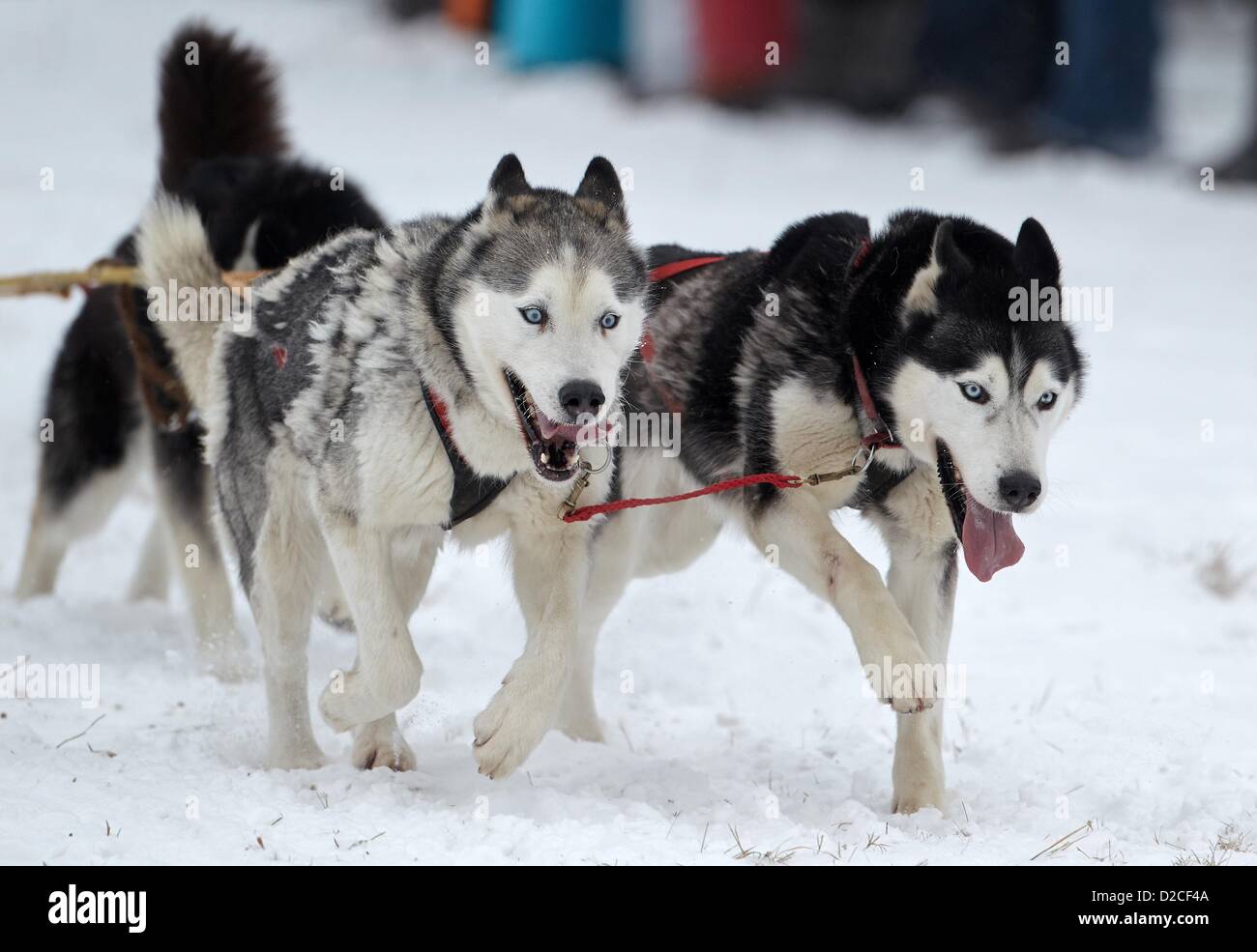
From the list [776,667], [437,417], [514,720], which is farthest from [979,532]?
[776,667]

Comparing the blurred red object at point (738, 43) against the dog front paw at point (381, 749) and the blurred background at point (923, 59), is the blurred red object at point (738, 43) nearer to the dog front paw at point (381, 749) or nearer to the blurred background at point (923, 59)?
the blurred background at point (923, 59)

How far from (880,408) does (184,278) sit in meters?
2.05

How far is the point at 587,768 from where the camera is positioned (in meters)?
3.98

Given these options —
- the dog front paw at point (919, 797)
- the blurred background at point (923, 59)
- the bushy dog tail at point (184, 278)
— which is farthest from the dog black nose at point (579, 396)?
the blurred background at point (923, 59)

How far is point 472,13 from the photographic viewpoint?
1600 cm

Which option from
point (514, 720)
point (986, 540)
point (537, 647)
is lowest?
point (514, 720)

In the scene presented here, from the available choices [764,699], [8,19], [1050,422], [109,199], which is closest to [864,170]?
[109,199]

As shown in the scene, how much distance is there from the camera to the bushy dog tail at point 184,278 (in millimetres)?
4348

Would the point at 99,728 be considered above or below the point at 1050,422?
below

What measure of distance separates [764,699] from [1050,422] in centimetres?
174

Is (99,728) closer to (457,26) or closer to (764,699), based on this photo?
(764,699)

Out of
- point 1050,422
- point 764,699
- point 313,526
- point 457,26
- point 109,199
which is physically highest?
point 457,26

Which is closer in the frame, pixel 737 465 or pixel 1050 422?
pixel 1050 422

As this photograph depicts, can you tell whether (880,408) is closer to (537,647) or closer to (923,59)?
(537,647)
